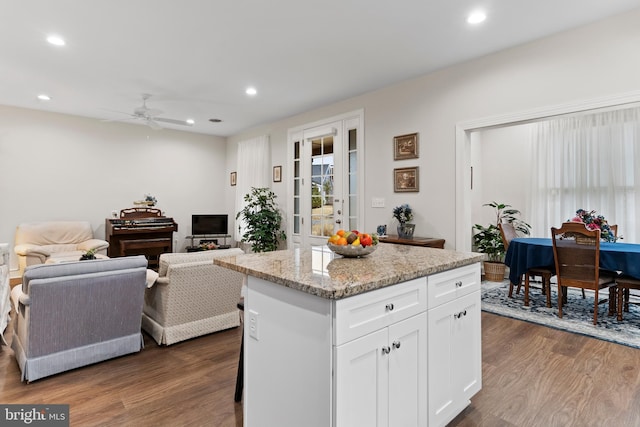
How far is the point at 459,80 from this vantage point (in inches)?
152

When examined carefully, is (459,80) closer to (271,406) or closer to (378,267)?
(378,267)

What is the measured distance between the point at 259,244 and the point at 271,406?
477cm

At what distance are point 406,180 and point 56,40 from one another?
399 centimetres

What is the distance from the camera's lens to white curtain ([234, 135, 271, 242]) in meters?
6.61

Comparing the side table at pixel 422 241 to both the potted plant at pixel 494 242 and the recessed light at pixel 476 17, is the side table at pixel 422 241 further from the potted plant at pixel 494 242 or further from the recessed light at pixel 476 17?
the recessed light at pixel 476 17

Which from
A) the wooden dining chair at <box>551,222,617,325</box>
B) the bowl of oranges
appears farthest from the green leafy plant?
the bowl of oranges

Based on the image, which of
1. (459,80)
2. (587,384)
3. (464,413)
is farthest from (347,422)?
(459,80)

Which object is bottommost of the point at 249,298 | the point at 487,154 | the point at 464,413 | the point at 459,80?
the point at 464,413

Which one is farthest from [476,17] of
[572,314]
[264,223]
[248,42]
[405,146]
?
[264,223]

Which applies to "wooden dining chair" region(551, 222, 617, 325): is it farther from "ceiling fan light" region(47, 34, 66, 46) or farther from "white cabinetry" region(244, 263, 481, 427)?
"ceiling fan light" region(47, 34, 66, 46)

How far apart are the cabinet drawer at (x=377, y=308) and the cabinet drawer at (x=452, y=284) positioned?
0.07m

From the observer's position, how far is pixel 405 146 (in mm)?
4379

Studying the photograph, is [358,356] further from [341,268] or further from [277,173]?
[277,173]

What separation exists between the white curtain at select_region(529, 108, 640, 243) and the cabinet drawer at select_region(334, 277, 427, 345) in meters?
4.25
